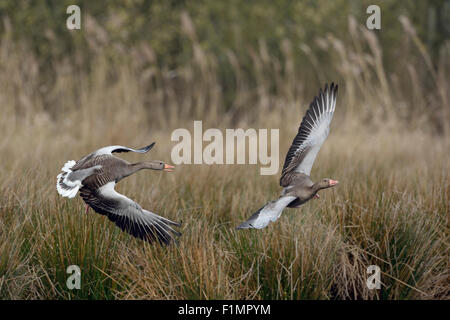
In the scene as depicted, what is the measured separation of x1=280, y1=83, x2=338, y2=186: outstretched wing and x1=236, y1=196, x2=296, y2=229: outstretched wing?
0.28 m

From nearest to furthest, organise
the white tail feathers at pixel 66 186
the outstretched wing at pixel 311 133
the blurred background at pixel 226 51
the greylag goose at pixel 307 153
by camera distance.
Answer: the white tail feathers at pixel 66 186 → the greylag goose at pixel 307 153 → the outstretched wing at pixel 311 133 → the blurred background at pixel 226 51

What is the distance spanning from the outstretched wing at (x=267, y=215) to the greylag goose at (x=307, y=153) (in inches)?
0.6

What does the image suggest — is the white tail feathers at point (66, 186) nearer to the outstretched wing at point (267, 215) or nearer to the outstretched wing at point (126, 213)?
the outstretched wing at point (126, 213)

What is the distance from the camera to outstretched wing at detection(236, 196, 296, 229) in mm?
2574

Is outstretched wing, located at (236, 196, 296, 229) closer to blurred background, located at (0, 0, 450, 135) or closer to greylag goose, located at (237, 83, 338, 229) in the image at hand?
greylag goose, located at (237, 83, 338, 229)

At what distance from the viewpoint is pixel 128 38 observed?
10195 millimetres

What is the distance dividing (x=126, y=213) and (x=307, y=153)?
1.05 metres

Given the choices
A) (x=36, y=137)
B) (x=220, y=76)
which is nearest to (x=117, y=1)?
(x=220, y=76)

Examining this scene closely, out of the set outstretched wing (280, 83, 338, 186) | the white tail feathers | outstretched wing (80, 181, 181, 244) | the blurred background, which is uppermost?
the blurred background

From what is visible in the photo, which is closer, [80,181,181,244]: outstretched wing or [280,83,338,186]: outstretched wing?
[80,181,181,244]: outstretched wing

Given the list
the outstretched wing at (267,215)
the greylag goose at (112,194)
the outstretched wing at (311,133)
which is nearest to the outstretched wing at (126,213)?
the greylag goose at (112,194)

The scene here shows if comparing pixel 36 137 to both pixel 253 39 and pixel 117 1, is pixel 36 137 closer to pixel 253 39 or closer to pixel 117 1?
pixel 117 1

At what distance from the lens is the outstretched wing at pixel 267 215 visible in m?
2.57

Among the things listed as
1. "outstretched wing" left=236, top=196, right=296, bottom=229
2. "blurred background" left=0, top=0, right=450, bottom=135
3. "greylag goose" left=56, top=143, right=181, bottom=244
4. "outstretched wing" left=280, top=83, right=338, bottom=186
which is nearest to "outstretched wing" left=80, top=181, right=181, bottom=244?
"greylag goose" left=56, top=143, right=181, bottom=244
